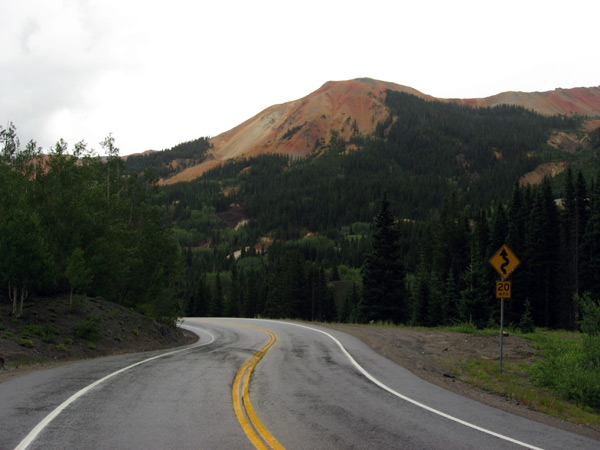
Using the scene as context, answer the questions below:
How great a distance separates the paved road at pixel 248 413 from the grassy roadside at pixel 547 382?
70.7 inches

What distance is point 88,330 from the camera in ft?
60.7

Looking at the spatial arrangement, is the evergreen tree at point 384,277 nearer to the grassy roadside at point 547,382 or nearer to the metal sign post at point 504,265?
the grassy roadside at point 547,382

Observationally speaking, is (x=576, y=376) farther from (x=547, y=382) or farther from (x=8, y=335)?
(x=8, y=335)

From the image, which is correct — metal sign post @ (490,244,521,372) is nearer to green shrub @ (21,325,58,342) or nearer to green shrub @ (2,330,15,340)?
green shrub @ (21,325,58,342)

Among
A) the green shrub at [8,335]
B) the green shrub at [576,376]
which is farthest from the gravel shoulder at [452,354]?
the green shrub at [8,335]

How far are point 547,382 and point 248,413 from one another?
9.02 meters

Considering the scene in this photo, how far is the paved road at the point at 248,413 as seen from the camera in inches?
230

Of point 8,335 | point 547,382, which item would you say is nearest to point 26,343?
point 8,335

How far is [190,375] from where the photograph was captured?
10773mm

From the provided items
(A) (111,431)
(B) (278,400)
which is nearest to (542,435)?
(B) (278,400)

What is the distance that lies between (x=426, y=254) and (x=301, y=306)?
94.0 ft

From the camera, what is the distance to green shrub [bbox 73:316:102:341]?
18.3 metres

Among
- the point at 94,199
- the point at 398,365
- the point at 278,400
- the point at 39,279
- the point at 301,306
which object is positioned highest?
the point at 94,199

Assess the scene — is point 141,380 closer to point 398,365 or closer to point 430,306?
point 398,365
